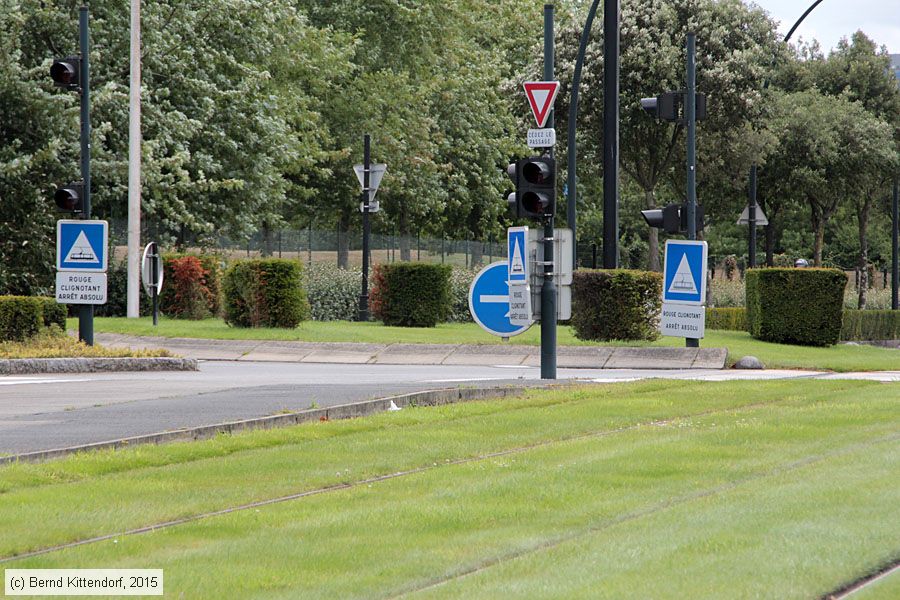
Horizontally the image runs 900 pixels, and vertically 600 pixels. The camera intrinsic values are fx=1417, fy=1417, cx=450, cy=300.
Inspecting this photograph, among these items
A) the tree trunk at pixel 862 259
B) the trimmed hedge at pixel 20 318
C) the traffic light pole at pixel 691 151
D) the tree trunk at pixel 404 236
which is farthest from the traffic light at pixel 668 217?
the tree trunk at pixel 862 259

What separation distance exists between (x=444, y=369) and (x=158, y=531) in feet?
48.2

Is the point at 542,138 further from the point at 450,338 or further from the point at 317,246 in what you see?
the point at 317,246

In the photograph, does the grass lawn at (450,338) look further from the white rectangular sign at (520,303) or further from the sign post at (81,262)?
the white rectangular sign at (520,303)

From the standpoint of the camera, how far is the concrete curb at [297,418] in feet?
34.8

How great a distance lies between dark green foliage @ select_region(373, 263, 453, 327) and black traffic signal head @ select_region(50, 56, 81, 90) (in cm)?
1079

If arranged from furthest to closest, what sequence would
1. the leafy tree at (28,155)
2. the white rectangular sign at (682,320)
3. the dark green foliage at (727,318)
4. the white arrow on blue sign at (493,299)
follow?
the dark green foliage at (727,318) < the leafy tree at (28,155) < the white rectangular sign at (682,320) < the white arrow on blue sign at (493,299)

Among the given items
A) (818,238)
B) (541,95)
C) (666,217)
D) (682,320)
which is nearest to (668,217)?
(666,217)

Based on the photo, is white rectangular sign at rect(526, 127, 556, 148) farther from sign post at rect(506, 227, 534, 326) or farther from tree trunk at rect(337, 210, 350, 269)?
tree trunk at rect(337, 210, 350, 269)

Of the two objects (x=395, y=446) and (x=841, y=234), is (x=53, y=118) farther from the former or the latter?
(x=841, y=234)

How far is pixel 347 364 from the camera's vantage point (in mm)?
23766

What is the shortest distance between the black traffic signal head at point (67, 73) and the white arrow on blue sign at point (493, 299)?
260 inches

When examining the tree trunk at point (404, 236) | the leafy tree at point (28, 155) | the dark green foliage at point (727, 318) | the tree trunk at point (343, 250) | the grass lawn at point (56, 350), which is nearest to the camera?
the grass lawn at point (56, 350)

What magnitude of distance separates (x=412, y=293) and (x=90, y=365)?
452 inches

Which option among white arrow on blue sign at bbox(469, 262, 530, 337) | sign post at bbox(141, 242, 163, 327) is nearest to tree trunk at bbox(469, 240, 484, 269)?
sign post at bbox(141, 242, 163, 327)
